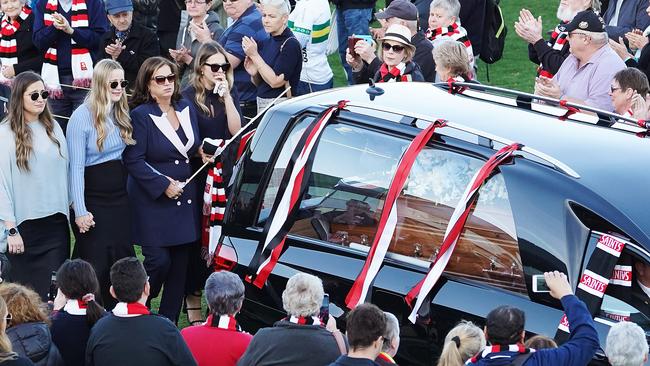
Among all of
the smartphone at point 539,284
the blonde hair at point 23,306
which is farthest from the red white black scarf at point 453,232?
the blonde hair at point 23,306

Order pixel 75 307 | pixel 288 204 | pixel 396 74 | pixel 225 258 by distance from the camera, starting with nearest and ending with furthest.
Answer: pixel 75 307 < pixel 288 204 < pixel 225 258 < pixel 396 74

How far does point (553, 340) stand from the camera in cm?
593

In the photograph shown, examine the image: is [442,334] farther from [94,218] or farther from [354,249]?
[94,218]

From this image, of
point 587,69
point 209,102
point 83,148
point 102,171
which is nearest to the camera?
point 83,148

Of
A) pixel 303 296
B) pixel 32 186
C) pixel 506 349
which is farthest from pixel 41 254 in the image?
pixel 506 349

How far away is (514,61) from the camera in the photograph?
16.9 meters

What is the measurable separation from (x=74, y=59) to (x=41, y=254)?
3.63 meters

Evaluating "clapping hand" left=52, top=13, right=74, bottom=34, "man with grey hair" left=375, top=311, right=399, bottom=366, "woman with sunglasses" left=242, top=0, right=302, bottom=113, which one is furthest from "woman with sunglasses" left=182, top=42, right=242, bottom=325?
"man with grey hair" left=375, top=311, right=399, bottom=366

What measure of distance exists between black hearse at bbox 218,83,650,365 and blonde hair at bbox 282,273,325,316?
64 cm

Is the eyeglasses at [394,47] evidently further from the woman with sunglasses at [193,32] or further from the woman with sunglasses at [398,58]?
the woman with sunglasses at [193,32]

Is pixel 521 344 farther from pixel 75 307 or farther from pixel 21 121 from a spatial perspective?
pixel 21 121

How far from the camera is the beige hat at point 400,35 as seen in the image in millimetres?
10039

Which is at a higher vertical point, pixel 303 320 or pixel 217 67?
pixel 217 67

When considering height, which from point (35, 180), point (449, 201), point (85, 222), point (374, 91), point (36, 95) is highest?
point (374, 91)
